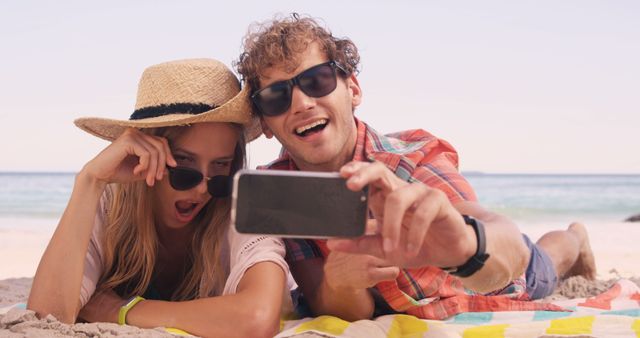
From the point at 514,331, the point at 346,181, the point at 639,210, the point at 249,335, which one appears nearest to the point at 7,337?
the point at 249,335

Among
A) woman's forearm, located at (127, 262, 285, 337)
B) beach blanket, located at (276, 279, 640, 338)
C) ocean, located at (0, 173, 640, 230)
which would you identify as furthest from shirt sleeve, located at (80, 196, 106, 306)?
ocean, located at (0, 173, 640, 230)

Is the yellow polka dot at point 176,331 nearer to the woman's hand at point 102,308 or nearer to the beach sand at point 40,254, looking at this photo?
the beach sand at point 40,254

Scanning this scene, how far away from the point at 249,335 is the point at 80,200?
1.03 m

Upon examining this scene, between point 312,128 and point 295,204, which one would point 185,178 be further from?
point 295,204

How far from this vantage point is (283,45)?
3660mm

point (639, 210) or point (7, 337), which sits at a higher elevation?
point (7, 337)

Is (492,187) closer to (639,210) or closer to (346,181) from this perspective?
(639,210)

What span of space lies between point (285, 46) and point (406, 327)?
62.7 inches

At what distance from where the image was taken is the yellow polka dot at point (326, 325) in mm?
3150

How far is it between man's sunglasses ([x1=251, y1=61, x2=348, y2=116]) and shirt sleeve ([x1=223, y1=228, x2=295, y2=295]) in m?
0.67

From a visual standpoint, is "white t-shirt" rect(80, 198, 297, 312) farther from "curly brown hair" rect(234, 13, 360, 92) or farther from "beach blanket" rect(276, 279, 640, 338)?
"curly brown hair" rect(234, 13, 360, 92)

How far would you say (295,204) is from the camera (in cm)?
197

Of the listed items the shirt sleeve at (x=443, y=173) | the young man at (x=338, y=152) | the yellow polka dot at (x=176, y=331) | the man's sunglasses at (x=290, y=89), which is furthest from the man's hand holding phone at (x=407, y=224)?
the man's sunglasses at (x=290, y=89)

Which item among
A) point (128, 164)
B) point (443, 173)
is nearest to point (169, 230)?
point (128, 164)
